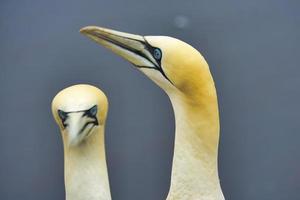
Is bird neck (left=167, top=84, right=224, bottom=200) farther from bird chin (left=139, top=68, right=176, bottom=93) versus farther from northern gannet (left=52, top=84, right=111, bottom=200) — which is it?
northern gannet (left=52, top=84, right=111, bottom=200)

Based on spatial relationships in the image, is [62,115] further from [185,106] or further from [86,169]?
[185,106]

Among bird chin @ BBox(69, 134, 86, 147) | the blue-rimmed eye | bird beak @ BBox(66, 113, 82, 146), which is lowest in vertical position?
bird chin @ BBox(69, 134, 86, 147)

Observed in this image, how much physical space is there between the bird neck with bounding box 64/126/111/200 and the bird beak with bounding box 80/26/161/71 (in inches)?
7.7

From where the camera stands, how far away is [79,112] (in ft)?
4.82

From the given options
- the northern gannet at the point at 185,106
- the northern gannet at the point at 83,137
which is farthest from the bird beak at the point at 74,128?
the northern gannet at the point at 185,106

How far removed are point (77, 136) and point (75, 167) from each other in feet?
0.33

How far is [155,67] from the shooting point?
4.51 feet

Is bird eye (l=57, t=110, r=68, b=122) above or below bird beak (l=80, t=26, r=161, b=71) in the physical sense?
below

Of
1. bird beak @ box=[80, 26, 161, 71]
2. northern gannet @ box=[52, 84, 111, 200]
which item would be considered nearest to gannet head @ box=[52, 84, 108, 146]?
northern gannet @ box=[52, 84, 111, 200]

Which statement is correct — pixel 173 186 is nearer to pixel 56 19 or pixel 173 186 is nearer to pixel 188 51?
pixel 188 51

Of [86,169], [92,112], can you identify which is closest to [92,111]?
[92,112]

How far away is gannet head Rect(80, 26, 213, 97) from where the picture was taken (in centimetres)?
133

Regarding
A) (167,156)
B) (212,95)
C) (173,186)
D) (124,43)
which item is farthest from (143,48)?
(167,156)

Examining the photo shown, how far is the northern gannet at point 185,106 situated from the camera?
4.42 ft
